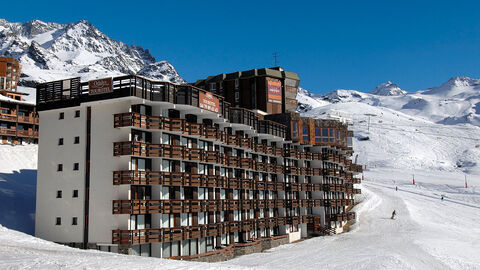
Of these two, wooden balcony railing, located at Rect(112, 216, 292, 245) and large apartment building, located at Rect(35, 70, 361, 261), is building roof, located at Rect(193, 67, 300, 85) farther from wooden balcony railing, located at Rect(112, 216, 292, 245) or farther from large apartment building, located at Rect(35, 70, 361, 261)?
wooden balcony railing, located at Rect(112, 216, 292, 245)

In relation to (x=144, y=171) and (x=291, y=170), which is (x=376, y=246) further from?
(x=144, y=171)

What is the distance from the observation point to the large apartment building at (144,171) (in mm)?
42750

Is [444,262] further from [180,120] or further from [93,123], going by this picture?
[93,123]

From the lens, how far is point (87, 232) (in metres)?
43.7

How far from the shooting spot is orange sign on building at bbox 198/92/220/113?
163 feet

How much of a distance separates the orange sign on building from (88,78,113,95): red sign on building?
9.04 metres

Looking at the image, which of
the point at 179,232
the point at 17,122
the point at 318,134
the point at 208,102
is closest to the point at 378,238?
the point at 318,134

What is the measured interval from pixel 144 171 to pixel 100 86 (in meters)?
8.18

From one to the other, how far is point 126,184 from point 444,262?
1264 inches

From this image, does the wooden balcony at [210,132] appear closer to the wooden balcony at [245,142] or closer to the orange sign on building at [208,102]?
the orange sign on building at [208,102]

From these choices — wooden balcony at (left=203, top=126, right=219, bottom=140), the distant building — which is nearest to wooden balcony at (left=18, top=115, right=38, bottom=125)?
the distant building

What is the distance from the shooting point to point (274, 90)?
77.2m

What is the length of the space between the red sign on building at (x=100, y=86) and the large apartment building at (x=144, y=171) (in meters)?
0.08

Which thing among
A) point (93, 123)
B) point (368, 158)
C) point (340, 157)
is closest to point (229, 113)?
point (93, 123)
